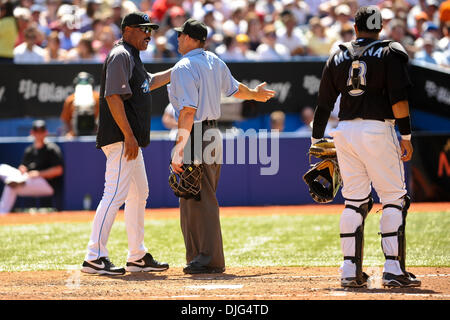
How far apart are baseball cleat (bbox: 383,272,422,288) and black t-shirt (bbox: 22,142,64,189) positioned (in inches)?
328

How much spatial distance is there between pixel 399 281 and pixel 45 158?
27.8ft

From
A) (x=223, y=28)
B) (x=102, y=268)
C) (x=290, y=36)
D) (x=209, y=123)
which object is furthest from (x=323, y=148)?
(x=223, y=28)

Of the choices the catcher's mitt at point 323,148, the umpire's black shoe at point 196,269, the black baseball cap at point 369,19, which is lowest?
the umpire's black shoe at point 196,269

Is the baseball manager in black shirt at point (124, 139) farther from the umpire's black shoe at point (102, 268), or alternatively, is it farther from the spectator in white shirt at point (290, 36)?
the spectator in white shirt at point (290, 36)

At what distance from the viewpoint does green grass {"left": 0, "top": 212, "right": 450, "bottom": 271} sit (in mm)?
8680

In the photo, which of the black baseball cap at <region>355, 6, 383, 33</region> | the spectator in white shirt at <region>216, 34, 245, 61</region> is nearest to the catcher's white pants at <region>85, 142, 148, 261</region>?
the black baseball cap at <region>355, 6, 383, 33</region>

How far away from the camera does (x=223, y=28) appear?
17266 mm

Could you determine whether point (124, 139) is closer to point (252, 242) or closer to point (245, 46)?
point (252, 242)

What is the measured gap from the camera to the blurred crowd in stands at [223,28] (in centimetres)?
1547

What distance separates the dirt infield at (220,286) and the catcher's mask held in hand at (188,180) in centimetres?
74

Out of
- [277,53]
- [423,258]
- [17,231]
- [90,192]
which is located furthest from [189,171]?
[277,53]

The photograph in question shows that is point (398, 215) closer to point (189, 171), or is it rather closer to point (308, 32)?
point (189, 171)

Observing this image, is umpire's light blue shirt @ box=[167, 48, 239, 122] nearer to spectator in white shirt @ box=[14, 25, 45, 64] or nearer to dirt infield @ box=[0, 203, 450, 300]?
dirt infield @ box=[0, 203, 450, 300]

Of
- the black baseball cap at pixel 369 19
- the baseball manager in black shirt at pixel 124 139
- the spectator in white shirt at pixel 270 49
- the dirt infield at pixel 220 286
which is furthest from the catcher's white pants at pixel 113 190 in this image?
the spectator in white shirt at pixel 270 49
